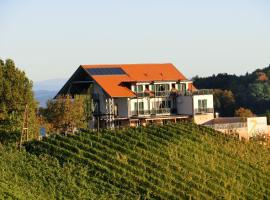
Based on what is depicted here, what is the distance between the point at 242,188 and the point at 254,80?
77.2 metres

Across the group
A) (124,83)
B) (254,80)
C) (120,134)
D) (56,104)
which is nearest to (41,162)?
(120,134)

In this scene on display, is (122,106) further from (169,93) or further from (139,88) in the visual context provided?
(169,93)

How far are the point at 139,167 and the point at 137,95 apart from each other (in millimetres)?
21390

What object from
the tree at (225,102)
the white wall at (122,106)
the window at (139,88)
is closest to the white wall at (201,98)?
the window at (139,88)

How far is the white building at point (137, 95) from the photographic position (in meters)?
59.3

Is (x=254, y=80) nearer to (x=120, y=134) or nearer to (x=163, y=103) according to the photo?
(x=163, y=103)

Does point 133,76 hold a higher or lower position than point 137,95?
higher

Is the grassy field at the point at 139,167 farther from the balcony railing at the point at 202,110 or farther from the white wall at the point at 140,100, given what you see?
the balcony railing at the point at 202,110

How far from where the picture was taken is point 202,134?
46031 mm

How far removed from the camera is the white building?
59312 mm

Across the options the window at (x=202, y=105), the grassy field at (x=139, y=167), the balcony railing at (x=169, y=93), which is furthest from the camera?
the window at (x=202, y=105)

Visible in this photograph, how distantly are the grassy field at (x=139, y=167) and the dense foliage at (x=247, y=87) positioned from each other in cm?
5525

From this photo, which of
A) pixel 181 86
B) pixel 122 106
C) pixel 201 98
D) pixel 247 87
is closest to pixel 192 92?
pixel 201 98

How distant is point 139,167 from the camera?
38562 millimetres
